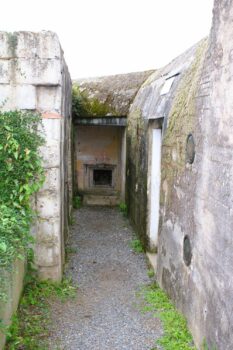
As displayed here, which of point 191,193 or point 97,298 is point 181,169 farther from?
point 97,298

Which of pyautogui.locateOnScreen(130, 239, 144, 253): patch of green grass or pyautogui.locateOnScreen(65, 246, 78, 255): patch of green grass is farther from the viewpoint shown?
pyautogui.locateOnScreen(130, 239, 144, 253): patch of green grass

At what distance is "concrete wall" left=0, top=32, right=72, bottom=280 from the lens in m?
4.97

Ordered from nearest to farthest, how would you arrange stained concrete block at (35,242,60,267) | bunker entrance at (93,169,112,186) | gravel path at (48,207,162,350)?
gravel path at (48,207,162,350) → stained concrete block at (35,242,60,267) → bunker entrance at (93,169,112,186)

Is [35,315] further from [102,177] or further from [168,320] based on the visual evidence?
[102,177]

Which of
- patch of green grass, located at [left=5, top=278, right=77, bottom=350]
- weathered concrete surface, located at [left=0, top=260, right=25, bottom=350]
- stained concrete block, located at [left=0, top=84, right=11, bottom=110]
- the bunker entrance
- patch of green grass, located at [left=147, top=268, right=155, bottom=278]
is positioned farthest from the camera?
the bunker entrance

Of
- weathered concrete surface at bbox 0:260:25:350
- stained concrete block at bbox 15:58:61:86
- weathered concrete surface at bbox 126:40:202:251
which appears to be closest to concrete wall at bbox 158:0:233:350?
weathered concrete surface at bbox 126:40:202:251

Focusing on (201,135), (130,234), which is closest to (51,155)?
(201,135)

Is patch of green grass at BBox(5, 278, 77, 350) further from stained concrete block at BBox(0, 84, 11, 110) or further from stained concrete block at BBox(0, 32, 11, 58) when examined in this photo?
stained concrete block at BBox(0, 32, 11, 58)

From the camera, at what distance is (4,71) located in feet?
16.5

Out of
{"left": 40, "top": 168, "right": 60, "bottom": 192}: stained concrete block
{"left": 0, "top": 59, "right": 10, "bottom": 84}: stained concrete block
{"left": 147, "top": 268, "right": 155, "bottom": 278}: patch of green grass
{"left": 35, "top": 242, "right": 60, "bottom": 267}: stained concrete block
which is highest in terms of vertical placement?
{"left": 0, "top": 59, "right": 10, "bottom": 84}: stained concrete block

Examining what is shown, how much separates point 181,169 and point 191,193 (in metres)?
0.49

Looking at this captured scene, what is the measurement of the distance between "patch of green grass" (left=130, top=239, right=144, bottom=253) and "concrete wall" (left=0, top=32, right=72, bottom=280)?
7.19ft

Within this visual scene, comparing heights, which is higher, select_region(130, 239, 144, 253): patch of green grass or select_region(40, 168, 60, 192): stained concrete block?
select_region(40, 168, 60, 192): stained concrete block

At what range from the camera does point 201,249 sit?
→ 370 cm
